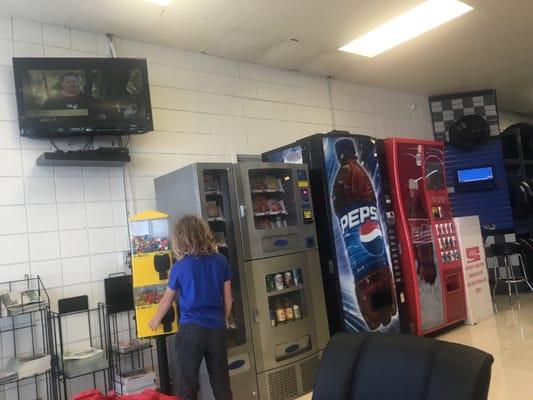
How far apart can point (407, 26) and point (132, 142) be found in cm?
278

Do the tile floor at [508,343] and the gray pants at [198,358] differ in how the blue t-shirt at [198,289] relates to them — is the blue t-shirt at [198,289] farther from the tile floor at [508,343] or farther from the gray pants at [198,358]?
the tile floor at [508,343]

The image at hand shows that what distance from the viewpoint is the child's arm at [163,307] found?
9.33ft

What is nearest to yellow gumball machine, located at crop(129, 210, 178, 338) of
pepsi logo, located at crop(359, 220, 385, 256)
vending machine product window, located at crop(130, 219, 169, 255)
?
vending machine product window, located at crop(130, 219, 169, 255)

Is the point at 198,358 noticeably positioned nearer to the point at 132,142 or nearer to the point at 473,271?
the point at 132,142

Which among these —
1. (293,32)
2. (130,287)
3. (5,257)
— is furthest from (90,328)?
(293,32)

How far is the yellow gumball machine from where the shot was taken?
9.99 ft

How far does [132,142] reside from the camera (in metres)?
3.85

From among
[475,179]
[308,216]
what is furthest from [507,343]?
[475,179]

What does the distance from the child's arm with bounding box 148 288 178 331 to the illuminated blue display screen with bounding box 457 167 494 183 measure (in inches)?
204

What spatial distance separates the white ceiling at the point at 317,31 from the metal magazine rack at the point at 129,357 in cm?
232

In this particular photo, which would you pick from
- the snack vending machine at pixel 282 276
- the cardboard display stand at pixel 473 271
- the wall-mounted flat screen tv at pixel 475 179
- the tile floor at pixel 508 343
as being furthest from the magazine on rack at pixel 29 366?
the wall-mounted flat screen tv at pixel 475 179

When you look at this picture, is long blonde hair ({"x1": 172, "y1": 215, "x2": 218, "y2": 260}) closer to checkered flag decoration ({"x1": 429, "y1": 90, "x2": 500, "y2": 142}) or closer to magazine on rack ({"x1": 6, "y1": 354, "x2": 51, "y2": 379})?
magazine on rack ({"x1": 6, "y1": 354, "x2": 51, "y2": 379})

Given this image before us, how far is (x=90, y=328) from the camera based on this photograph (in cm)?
342

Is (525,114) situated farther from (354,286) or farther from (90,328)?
(90,328)
